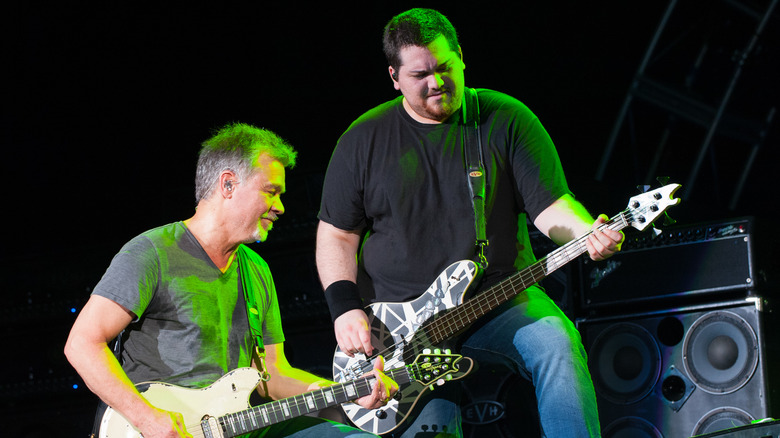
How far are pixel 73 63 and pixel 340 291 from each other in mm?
4107

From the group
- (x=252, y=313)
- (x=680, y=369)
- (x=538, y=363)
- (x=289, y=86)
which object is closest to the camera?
(x=538, y=363)

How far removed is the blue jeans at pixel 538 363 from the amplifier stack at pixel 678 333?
101cm

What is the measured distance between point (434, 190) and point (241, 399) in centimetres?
114

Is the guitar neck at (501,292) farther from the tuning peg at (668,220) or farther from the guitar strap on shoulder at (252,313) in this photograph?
the guitar strap on shoulder at (252,313)

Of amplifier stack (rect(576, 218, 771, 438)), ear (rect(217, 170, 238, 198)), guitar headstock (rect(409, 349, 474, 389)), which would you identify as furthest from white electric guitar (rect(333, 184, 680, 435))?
amplifier stack (rect(576, 218, 771, 438))

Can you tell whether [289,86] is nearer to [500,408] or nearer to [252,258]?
[252,258]

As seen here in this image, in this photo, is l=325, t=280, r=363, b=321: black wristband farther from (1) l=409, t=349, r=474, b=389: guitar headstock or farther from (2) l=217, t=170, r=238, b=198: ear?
(2) l=217, t=170, r=238, b=198: ear

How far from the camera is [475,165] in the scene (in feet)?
10.9

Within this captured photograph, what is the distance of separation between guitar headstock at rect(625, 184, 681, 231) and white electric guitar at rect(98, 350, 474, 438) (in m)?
0.81

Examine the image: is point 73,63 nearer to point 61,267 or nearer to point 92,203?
point 92,203

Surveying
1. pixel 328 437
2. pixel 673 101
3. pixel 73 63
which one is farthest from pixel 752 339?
pixel 73 63

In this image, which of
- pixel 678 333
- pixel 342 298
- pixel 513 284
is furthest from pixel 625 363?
pixel 342 298

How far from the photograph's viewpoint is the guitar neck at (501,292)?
3.04 meters

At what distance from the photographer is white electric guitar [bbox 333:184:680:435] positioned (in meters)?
2.98
